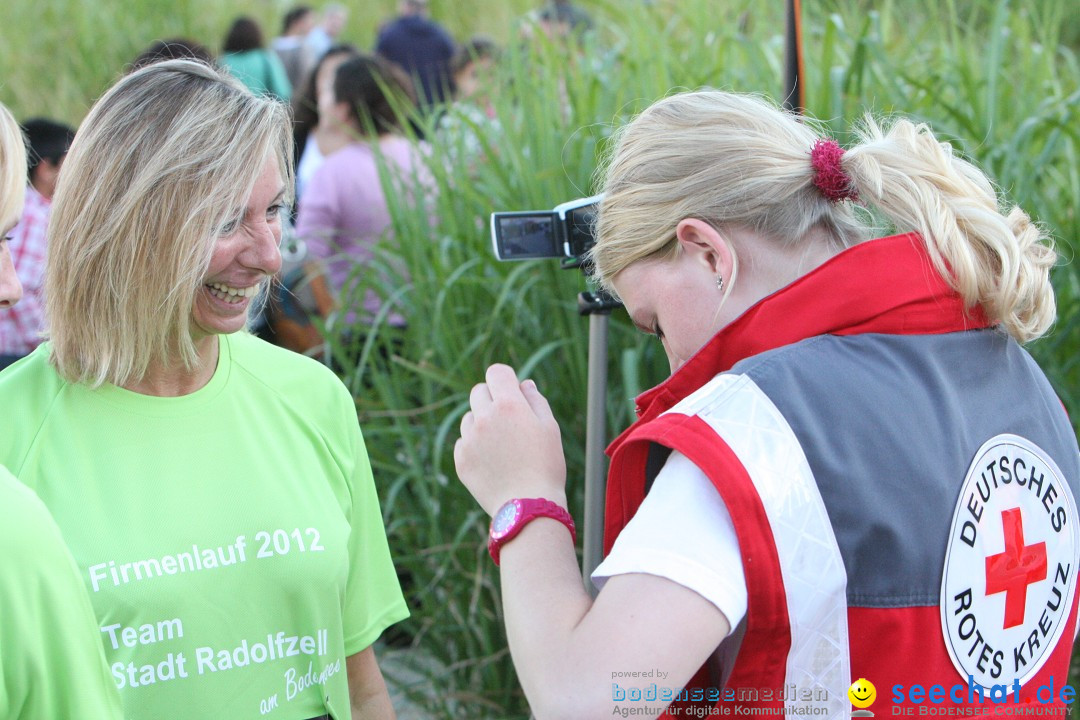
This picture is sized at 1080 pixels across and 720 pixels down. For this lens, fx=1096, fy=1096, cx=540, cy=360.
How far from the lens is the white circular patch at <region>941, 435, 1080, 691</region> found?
49.3 inches

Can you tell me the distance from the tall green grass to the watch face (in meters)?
1.17

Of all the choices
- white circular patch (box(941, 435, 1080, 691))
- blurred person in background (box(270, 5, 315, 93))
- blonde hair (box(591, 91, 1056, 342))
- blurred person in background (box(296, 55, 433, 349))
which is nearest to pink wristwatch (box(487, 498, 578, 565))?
blonde hair (box(591, 91, 1056, 342))

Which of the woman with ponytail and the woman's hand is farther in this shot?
the woman's hand

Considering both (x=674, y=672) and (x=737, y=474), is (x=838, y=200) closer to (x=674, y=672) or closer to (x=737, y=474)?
(x=737, y=474)

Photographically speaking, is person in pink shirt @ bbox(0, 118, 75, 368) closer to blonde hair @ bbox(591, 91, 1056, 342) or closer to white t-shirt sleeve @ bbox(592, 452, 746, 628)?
blonde hair @ bbox(591, 91, 1056, 342)

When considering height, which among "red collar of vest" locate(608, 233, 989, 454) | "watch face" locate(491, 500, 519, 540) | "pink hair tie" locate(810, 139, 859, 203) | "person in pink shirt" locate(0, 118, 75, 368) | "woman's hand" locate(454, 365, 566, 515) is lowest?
"person in pink shirt" locate(0, 118, 75, 368)

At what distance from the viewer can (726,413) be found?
118cm

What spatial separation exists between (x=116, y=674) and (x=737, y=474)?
0.88m

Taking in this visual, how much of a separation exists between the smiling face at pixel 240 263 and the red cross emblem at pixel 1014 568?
3.56 feet

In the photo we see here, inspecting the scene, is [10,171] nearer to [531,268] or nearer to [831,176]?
[831,176]

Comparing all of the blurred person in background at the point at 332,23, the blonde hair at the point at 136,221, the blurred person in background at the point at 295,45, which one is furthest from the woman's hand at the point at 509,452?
the blurred person in background at the point at 332,23

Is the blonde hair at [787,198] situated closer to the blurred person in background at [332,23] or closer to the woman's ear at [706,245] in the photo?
the woman's ear at [706,245]

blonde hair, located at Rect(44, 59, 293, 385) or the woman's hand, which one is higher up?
blonde hair, located at Rect(44, 59, 293, 385)

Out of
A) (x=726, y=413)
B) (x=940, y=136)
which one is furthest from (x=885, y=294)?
(x=940, y=136)
